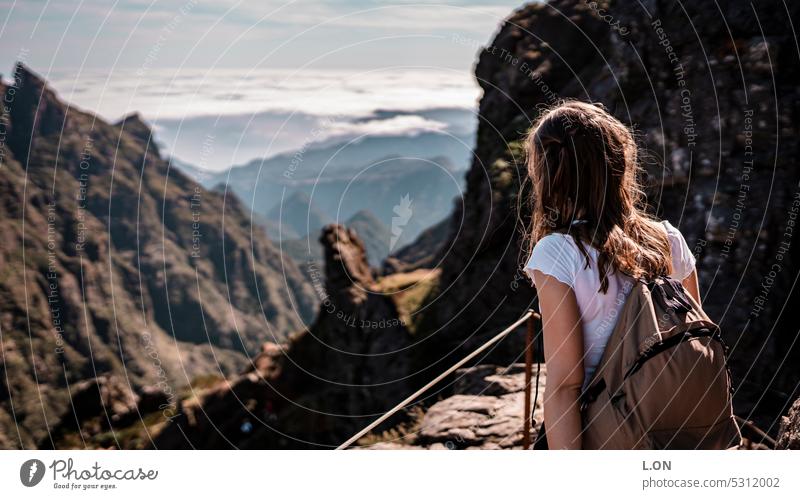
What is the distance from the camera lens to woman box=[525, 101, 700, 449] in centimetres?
358

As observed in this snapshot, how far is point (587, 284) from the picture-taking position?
3.67m

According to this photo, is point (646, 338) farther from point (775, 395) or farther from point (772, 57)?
point (772, 57)

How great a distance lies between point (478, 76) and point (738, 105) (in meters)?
15.8

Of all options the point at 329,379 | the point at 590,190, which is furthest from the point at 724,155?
the point at 329,379

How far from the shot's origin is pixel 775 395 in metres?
11.1

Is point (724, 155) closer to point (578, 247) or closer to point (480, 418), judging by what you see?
point (480, 418)

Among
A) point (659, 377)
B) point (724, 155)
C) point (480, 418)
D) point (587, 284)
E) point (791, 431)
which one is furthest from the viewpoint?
point (724, 155)

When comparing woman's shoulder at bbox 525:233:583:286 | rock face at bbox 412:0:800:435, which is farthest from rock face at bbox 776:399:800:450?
rock face at bbox 412:0:800:435

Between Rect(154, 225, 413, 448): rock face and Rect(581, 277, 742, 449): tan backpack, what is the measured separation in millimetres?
22856

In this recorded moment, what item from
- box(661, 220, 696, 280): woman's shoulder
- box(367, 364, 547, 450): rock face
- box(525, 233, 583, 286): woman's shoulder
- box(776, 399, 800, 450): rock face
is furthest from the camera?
box(367, 364, 547, 450): rock face

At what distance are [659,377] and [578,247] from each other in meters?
0.84

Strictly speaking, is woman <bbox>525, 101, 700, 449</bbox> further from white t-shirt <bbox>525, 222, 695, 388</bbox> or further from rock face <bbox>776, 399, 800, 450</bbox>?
rock face <bbox>776, 399, 800, 450</bbox>

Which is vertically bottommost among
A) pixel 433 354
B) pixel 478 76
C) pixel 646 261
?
pixel 433 354
